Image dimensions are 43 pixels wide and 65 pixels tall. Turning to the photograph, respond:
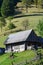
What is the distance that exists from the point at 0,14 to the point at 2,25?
28.5m

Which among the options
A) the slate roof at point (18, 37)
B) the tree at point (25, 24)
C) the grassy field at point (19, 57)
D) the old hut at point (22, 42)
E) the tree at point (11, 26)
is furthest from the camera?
the tree at point (11, 26)

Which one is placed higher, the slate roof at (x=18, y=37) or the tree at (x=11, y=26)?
the slate roof at (x=18, y=37)

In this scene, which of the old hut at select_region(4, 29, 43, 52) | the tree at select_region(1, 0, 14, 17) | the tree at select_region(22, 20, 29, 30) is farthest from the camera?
the tree at select_region(1, 0, 14, 17)

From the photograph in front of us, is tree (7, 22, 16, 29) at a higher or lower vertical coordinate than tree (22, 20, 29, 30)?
lower

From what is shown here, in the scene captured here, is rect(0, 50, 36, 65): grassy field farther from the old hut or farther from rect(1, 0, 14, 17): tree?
rect(1, 0, 14, 17): tree

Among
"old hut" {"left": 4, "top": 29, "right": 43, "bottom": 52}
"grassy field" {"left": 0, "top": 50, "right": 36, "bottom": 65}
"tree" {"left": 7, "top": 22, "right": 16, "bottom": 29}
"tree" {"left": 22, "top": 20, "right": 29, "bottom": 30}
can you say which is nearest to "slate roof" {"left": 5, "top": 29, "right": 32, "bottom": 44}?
"old hut" {"left": 4, "top": 29, "right": 43, "bottom": 52}

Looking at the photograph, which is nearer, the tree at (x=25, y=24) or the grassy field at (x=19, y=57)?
the grassy field at (x=19, y=57)

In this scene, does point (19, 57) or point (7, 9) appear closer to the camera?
point (19, 57)

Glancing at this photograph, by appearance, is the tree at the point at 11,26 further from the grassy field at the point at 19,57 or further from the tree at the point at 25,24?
the grassy field at the point at 19,57

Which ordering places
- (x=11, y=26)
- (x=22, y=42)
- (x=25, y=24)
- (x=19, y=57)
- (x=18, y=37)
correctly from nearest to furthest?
(x=19, y=57) < (x=22, y=42) < (x=18, y=37) < (x=25, y=24) < (x=11, y=26)

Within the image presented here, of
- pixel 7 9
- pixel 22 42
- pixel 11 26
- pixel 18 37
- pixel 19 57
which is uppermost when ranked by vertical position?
pixel 18 37

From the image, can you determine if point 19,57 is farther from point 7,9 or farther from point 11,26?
point 7,9

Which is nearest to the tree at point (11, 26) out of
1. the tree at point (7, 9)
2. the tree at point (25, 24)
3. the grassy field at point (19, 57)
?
the tree at point (25, 24)

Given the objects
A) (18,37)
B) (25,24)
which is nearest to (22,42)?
(18,37)
